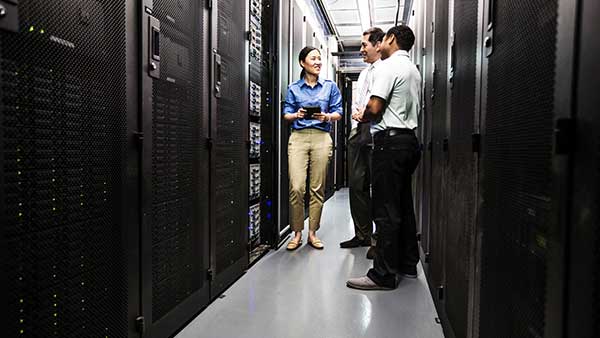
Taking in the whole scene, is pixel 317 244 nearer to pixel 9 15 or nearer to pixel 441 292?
pixel 441 292

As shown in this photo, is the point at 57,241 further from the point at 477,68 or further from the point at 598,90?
the point at 477,68

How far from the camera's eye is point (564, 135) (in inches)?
25.1

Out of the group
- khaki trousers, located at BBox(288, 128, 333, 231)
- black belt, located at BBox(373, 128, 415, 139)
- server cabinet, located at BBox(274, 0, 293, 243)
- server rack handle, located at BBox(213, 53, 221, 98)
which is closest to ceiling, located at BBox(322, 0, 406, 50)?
server cabinet, located at BBox(274, 0, 293, 243)

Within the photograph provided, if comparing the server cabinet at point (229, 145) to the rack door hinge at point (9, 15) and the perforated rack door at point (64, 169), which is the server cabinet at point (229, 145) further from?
the rack door hinge at point (9, 15)

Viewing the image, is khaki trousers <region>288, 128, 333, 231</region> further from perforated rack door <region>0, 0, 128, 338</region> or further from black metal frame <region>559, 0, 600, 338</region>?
black metal frame <region>559, 0, 600, 338</region>

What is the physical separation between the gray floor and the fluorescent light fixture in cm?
486

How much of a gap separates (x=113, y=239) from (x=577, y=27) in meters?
1.35

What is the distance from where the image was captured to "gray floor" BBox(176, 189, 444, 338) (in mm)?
1871

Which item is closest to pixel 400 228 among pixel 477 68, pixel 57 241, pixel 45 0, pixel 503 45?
pixel 477 68

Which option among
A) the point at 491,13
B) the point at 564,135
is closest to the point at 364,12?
the point at 491,13

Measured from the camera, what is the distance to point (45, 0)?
1.03 meters

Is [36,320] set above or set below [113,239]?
below

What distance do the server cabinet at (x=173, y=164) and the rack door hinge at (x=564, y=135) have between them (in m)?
1.31

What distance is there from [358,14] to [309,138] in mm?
4549
